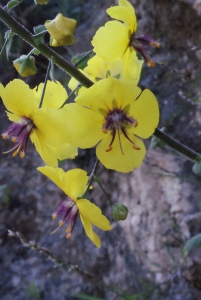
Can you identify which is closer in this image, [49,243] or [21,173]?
[49,243]

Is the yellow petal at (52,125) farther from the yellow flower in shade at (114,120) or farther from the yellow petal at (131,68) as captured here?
the yellow petal at (131,68)

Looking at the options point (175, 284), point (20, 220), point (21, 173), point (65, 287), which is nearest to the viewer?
point (175, 284)

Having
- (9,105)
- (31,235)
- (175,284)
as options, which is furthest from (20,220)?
(9,105)

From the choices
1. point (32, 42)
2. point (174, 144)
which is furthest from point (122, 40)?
point (174, 144)

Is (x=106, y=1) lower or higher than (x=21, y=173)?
higher

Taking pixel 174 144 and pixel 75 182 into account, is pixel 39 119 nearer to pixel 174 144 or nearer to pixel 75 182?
pixel 75 182

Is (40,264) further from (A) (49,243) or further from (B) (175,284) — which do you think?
(B) (175,284)

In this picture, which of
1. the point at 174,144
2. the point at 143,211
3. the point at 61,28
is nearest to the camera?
the point at 61,28
